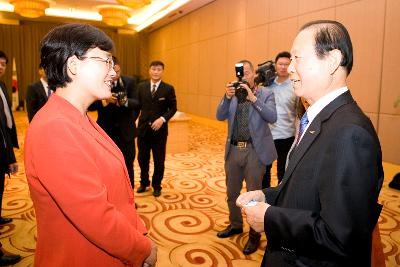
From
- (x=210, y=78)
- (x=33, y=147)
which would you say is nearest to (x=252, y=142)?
(x=33, y=147)

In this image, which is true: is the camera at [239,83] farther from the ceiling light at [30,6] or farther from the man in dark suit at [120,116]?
the ceiling light at [30,6]

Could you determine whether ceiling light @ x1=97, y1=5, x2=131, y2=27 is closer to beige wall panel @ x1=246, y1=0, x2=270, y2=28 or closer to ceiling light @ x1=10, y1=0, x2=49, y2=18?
ceiling light @ x1=10, y1=0, x2=49, y2=18

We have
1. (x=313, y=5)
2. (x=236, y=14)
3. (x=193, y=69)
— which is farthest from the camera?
(x=193, y=69)

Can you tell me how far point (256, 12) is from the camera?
744 centimetres

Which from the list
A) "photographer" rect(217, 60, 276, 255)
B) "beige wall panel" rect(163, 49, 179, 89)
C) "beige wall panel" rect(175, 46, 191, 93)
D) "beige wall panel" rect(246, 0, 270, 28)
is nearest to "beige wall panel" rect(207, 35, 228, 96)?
"beige wall panel" rect(246, 0, 270, 28)

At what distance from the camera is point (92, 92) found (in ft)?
3.88

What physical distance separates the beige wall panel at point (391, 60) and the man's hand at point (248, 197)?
4039 mm

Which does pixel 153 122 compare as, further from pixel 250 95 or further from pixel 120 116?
pixel 250 95

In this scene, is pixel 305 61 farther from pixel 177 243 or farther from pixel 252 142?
pixel 177 243

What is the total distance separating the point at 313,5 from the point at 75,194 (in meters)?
5.94

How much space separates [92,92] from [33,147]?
12.1 inches

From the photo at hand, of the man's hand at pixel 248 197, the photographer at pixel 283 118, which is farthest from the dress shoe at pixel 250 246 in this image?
the man's hand at pixel 248 197

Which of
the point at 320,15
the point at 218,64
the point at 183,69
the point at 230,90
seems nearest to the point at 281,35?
the point at 320,15

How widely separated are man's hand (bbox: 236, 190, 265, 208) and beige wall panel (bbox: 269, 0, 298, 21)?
18.9ft
